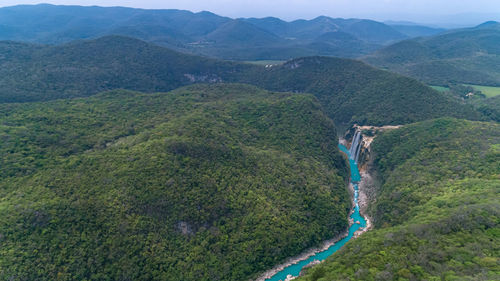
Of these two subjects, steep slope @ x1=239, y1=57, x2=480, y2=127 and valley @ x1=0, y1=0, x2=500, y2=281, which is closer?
valley @ x1=0, y1=0, x2=500, y2=281

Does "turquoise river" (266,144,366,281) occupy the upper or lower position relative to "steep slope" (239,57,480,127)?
lower

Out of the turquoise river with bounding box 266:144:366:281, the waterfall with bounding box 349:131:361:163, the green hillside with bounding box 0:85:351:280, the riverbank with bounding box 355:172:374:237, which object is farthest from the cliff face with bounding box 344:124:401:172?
the green hillside with bounding box 0:85:351:280

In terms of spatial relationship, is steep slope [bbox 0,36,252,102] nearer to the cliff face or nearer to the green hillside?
the green hillside

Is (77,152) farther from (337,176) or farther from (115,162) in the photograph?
(337,176)

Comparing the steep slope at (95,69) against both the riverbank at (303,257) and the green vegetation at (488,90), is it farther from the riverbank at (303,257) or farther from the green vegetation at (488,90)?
the green vegetation at (488,90)

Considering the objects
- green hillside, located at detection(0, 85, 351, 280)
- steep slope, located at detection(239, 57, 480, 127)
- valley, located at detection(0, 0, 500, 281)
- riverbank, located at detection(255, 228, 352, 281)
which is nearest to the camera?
valley, located at detection(0, 0, 500, 281)

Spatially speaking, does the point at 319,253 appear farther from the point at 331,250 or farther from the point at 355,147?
the point at 355,147

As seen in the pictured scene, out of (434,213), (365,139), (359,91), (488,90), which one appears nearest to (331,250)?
(434,213)
